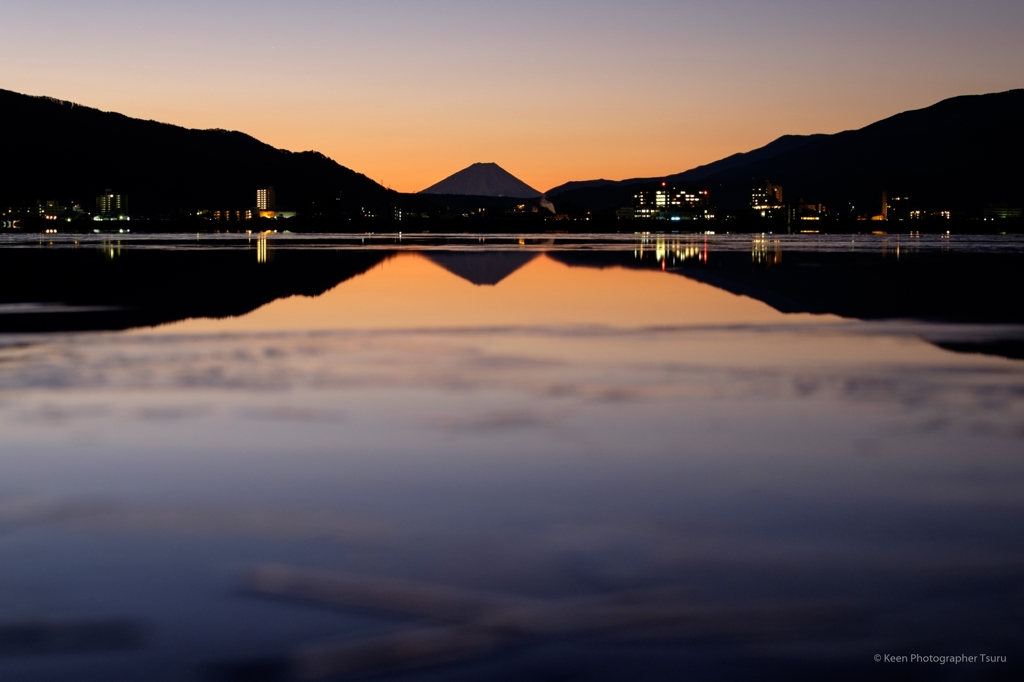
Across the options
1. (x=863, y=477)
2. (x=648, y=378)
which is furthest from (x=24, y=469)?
(x=648, y=378)

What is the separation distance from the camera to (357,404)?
12805mm

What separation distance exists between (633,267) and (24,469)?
1747 inches

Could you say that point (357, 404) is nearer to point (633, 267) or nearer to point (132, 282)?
point (132, 282)

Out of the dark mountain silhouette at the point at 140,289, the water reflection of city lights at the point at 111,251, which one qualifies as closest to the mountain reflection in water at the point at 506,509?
the dark mountain silhouette at the point at 140,289

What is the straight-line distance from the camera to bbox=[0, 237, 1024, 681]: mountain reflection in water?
218 inches

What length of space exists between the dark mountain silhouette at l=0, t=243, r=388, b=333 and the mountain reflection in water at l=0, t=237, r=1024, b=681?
4.11 meters

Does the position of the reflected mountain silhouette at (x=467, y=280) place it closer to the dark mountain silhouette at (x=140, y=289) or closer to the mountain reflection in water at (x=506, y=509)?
the dark mountain silhouette at (x=140, y=289)

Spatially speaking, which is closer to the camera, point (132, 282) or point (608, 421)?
point (608, 421)

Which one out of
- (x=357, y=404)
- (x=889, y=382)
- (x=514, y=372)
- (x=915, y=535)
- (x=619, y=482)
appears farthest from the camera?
(x=514, y=372)

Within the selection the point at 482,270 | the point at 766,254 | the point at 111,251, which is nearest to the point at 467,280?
the point at 482,270

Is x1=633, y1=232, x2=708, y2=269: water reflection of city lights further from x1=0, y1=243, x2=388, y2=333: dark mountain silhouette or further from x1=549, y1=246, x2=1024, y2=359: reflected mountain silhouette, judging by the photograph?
x1=0, y1=243, x2=388, y2=333: dark mountain silhouette

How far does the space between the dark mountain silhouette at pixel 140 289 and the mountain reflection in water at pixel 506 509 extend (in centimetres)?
411

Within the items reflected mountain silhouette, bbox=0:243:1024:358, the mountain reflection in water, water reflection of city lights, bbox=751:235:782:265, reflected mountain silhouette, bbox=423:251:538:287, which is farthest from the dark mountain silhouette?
water reflection of city lights, bbox=751:235:782:265

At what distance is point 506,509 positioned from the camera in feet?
26.5
